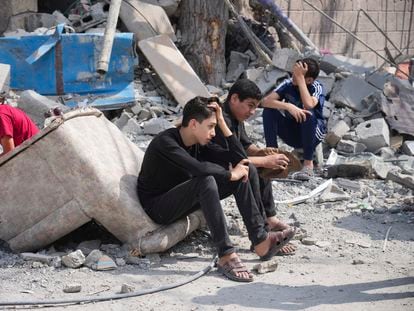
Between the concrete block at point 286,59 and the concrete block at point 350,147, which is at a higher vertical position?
the concrete block at point 286,59

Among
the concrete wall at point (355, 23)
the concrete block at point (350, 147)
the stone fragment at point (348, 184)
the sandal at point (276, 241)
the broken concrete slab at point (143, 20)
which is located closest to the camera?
the sandal at point (276, 241)

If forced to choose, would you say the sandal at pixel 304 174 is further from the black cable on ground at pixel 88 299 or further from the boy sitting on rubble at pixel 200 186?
the black cable on ground at pixel 88 299

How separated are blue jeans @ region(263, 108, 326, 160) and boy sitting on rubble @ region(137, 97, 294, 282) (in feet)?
7.21

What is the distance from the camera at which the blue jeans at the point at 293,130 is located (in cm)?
738

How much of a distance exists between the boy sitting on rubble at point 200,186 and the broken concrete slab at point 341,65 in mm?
5385

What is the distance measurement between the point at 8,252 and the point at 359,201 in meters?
3.16

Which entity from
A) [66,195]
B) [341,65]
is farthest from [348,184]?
[341,65]

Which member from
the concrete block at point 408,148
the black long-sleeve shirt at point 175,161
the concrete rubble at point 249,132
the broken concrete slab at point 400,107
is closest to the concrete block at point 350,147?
the concrete rubble at point 249,132

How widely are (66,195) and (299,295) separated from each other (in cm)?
163

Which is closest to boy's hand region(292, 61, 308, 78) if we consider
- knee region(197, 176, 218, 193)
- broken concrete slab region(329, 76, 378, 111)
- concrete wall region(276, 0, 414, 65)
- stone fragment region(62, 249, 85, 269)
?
broken concrete slab region(329, 76, 378, 111)

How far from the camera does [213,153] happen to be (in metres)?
5.42

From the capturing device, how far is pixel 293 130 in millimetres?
7594

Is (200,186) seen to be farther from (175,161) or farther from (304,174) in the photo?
(304,174)

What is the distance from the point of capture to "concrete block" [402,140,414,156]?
8.81 meters
